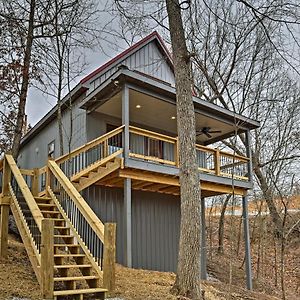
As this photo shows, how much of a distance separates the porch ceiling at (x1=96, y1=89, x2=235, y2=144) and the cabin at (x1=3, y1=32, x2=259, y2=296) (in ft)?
0.10

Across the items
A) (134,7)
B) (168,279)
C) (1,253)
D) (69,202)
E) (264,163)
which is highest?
(134,7)

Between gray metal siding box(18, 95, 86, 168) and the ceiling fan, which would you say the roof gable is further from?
the ceiling fan

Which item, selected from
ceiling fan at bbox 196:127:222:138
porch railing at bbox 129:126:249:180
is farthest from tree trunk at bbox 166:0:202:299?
ceiling fan at bbox 196:127:222:138

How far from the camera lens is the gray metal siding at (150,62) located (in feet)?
45.3

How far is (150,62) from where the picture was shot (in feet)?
47.1

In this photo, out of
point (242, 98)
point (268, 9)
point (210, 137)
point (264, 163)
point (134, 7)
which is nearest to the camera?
point (268, 9)

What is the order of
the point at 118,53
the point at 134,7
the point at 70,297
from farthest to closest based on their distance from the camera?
the point at 118,53
the point at 134,7
the point at 70,297

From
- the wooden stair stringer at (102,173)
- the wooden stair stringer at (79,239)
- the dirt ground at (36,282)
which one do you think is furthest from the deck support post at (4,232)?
the wooden stair stringer at (102,173)

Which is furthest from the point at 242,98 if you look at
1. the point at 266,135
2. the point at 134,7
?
the point at 134,7

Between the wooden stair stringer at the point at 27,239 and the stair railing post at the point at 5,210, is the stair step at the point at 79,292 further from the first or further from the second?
the stair railing post at the point at 5,210

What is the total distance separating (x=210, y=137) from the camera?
48.7 ft

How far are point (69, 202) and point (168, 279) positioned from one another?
109 inches

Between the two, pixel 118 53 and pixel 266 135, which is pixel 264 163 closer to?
pixel 266 135

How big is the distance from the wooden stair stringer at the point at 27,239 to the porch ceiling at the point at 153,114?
4.32 meters
